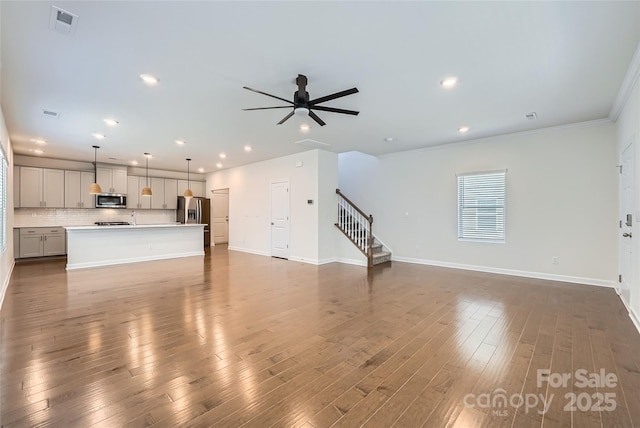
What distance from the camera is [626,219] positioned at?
3895 millimetres

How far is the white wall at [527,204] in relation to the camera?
479cm

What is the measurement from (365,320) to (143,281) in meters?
4.17

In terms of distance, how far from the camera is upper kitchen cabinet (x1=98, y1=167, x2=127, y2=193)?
28.3 ft

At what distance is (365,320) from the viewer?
130 inches

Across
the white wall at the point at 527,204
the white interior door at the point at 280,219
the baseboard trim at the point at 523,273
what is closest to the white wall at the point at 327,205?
the white interior door at the point at 280,219

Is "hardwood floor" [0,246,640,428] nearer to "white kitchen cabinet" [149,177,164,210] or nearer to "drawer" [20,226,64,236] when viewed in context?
"drawer" [20,226,64,236]

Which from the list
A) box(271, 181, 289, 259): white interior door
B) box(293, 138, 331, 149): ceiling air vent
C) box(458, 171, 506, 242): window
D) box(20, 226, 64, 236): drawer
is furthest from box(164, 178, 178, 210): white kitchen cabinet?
box(458, 171, 506, 242): window

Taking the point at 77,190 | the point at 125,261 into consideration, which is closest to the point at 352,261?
the point at 125,261

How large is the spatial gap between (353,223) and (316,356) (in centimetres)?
506

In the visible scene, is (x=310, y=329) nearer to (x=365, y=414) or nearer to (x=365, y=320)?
(x=365, y=320)

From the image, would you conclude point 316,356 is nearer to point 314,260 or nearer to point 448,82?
point 448,82

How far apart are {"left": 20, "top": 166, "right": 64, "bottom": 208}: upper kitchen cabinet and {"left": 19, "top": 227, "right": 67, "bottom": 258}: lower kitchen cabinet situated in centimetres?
72

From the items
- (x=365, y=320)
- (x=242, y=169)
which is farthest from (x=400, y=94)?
(x=242, y=169)

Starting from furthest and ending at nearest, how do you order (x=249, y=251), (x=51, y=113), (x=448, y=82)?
(x=249, y=251)
(x=51, y=113)
(x=448, y=82)
